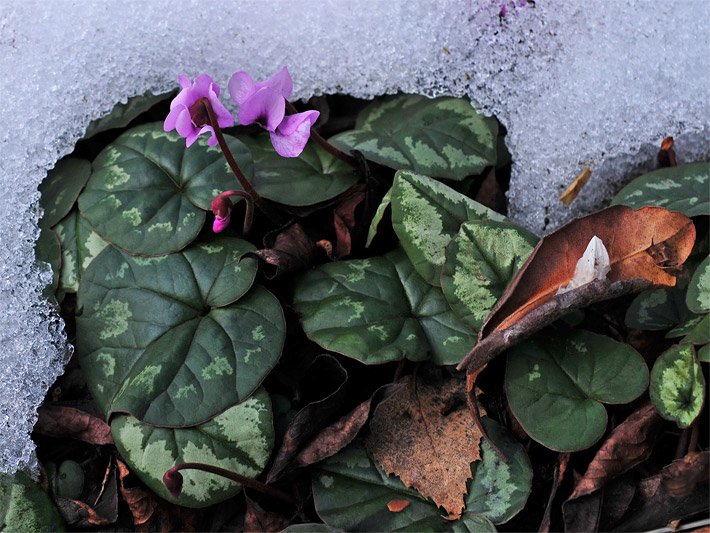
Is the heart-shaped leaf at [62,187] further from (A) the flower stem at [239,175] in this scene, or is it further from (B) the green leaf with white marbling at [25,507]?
(B) the green leaf with white marbling at [25,507]

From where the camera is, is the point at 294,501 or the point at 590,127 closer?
the point at 294,501

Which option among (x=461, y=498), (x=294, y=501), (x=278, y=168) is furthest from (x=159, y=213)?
(x=461, y=498)

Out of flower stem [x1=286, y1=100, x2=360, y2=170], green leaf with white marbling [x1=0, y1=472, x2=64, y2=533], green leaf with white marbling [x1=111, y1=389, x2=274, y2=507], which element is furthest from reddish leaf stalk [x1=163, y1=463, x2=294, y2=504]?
flower stem [x1=286, y1=100, x2=360, y2=170]

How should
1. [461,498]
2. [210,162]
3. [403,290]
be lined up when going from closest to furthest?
[461,498]
[403,290]
[210,162]

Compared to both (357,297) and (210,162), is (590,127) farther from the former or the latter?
(210,162)

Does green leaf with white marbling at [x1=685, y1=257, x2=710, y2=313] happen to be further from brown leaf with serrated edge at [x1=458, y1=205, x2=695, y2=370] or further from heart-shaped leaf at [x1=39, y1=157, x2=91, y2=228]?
heart-shaped leaf at [x1=39, y1=157, x2=91, y2=228]

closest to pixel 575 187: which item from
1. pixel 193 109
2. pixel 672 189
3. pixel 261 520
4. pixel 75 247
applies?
pixel 672 189
